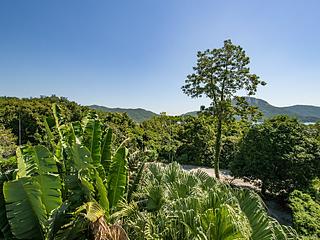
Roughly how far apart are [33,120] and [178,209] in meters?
20.8

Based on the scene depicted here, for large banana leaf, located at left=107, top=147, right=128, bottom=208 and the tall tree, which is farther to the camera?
the tall tree

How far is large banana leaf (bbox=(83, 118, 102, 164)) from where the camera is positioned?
5.29 m

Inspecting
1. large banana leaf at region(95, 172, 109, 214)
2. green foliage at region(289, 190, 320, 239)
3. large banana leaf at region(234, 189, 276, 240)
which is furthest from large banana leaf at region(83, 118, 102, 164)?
green foliage at region(289, 190, 320, 239)

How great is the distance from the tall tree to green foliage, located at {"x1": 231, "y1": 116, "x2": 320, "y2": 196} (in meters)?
2.49

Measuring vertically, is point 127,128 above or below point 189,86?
below

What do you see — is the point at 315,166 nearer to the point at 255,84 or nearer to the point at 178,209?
the point at 255,84

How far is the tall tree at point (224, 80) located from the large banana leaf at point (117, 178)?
34.4ft

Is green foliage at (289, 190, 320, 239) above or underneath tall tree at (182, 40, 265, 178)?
underneath

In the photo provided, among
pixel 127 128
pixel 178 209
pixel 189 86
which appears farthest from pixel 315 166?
pixel 127 128

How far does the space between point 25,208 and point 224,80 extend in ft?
41.6

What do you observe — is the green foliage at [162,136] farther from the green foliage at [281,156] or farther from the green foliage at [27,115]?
the green foliage at [281,156]

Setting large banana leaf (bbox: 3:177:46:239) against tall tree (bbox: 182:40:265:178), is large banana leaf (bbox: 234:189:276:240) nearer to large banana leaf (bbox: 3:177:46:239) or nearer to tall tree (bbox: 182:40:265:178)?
large banana leaf (bbox: 3:177:46:239)

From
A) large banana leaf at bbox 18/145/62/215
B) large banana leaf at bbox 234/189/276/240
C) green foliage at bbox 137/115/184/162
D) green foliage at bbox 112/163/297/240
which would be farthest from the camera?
green foliage at bbox 137/115/184/162

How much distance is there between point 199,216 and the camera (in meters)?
3.67
